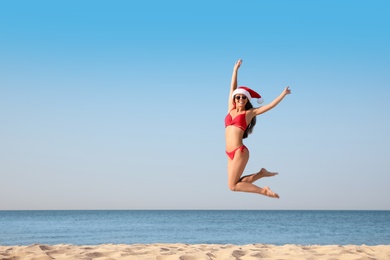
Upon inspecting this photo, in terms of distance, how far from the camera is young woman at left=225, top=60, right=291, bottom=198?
738 cm

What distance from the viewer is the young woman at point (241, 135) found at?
7379 millimetres

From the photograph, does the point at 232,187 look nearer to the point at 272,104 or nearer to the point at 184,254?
the point at 272,104

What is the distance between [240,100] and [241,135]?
0.53m

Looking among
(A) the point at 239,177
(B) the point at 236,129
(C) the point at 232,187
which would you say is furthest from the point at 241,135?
(C) the point at 232,187

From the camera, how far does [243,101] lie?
7.55 m

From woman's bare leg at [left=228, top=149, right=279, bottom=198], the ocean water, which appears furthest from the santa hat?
the ocean water

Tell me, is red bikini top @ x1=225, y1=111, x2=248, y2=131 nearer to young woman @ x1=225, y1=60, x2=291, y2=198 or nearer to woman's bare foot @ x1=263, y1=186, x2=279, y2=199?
young woman @ x1=225, y1=60, x2=291, y2=198

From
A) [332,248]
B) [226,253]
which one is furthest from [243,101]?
[332,248]

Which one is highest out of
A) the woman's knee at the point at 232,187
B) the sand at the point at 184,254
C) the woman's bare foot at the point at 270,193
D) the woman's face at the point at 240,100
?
the woman's face at the point at 240,100

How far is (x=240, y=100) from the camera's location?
7.55m

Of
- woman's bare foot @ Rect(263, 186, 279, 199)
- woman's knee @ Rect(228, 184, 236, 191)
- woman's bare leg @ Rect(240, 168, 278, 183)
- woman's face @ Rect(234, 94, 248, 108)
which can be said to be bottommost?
woman's bare foot @ Rect(263, 186, 279, 199)

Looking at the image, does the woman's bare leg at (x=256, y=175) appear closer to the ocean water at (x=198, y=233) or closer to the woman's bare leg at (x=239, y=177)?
the woman's bare leg at (x=239, y=177)

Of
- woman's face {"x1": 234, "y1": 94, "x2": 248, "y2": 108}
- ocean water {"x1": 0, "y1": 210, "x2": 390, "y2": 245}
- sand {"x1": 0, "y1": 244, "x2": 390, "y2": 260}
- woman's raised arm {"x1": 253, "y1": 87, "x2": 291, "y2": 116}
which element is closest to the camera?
woman's raised arm {"x1": 253, "y1": 87, "x2": 291, "y2": 116}

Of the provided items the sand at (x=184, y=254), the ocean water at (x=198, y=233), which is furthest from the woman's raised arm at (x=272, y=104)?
the ocean water at (x=198, y=233)
